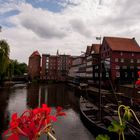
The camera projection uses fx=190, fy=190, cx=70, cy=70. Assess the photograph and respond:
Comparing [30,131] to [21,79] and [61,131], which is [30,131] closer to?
[61,131]

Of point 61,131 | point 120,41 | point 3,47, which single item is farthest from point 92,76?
point 61,131

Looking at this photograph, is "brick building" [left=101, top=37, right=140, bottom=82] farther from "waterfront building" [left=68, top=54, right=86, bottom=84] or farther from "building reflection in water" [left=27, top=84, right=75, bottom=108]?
"waterfront building" [left=68, top=54, right=86, bottom=84]

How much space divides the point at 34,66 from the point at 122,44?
62.6 m

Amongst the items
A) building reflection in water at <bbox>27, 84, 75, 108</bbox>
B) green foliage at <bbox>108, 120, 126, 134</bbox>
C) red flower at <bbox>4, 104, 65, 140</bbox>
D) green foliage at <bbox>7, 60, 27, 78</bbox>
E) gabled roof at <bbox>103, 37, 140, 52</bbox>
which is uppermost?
gabled roof at <bbox>103, 37, 140, 52</bbox>

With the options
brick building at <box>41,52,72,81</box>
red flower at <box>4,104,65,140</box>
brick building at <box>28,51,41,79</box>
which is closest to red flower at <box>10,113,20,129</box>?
red flower at <box>4,104,65,140</box>

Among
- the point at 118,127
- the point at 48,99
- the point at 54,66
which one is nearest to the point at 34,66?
the point at 54,66

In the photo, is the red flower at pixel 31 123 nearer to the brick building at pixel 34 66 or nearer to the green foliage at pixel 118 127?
the green foliage at pixel 118 127

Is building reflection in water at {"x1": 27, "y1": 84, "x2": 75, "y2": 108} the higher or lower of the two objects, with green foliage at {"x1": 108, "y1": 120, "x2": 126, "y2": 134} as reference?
lower

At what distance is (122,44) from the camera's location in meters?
48.8

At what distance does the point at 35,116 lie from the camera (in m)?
0.92

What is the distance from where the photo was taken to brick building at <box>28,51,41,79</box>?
3969 inches

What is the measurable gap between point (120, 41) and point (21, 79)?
54525 mm

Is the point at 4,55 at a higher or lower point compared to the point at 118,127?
higher

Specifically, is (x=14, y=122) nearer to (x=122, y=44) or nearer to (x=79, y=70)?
(x=122, y=44)
